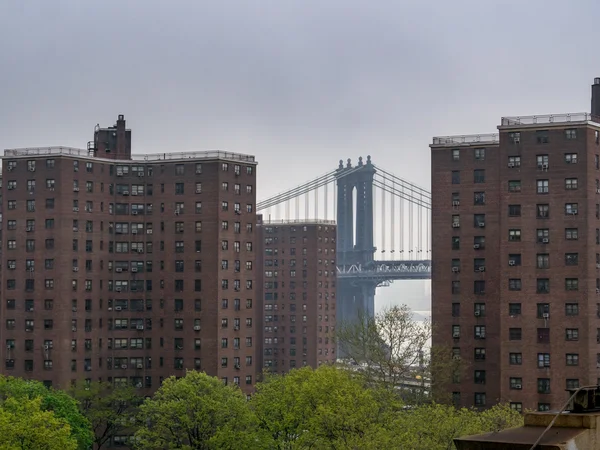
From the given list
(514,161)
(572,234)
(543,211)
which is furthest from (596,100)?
(572,234)

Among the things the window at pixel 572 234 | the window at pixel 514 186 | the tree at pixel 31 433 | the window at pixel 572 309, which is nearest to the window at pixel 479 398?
the window at pixel 572 309

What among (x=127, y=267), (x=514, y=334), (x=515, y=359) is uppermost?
(x=127, y=267)

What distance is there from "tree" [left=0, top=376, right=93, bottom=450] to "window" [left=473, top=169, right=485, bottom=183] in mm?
56737

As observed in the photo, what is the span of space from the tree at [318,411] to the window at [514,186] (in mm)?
31956

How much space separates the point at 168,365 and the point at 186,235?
1933cm

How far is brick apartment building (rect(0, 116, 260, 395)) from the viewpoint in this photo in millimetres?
146875

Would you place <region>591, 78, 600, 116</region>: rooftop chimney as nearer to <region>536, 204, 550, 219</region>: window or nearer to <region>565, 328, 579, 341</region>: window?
<region>536, 204, 550, 219</region>: window

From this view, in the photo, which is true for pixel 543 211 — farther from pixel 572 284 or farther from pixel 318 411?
pixel 318 411

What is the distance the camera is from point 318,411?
89438 millimetres

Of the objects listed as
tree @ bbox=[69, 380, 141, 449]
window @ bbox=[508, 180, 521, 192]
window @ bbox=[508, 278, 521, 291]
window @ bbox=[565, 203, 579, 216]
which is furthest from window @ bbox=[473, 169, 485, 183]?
tree @ bbox=[69, 380, 141, 449]

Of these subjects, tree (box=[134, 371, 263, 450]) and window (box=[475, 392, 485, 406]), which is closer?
tree (box=[134, 371, 263, 450])

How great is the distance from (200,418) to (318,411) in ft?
A: 72.4

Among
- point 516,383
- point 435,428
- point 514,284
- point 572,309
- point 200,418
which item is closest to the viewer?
point 435,428

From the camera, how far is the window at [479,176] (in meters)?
129
